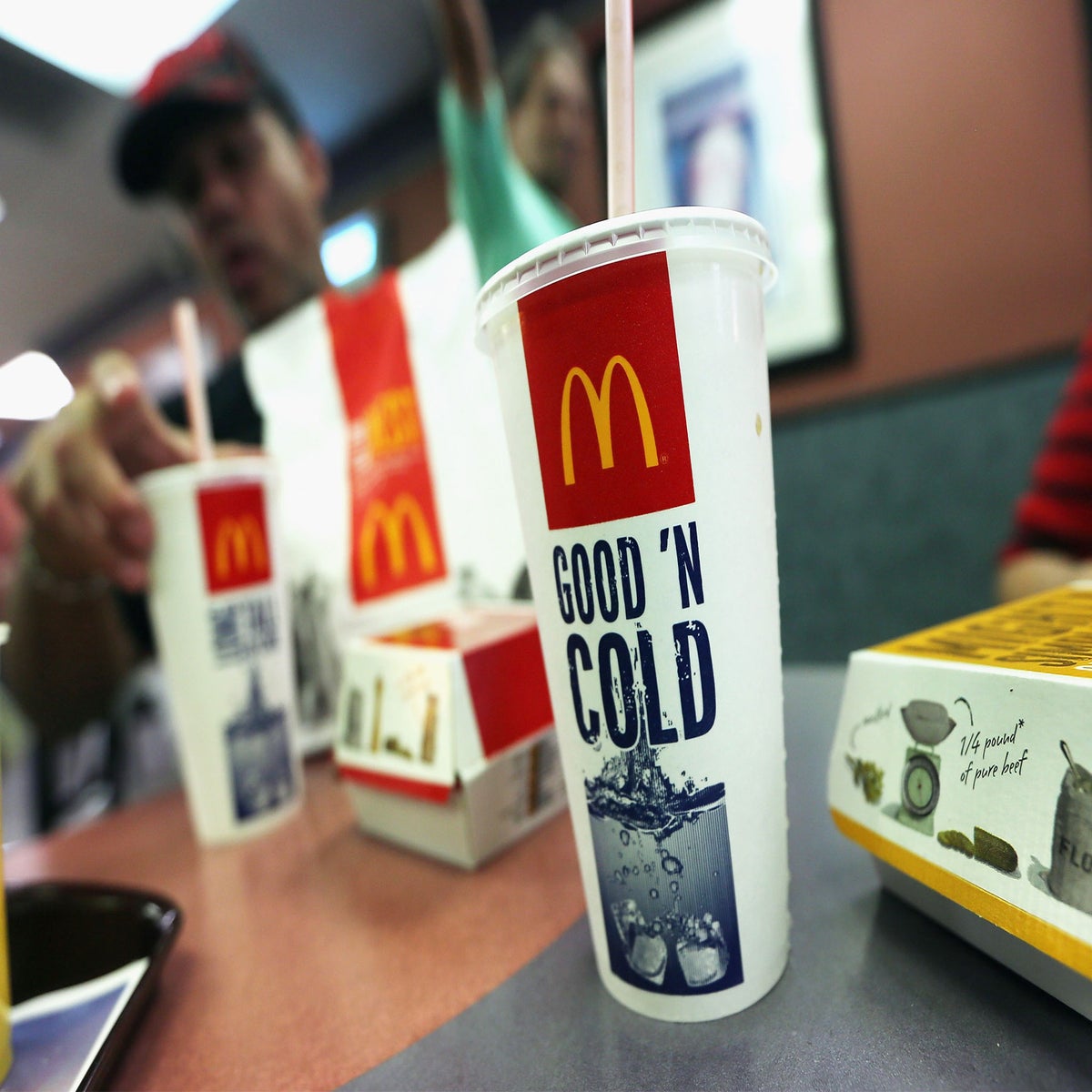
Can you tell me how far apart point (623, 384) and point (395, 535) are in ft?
1.44

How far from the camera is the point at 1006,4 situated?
0.97m

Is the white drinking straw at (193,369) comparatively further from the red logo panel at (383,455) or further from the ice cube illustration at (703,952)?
the ice cube illustration at (703,952)

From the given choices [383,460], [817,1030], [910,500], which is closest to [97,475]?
[383,460]

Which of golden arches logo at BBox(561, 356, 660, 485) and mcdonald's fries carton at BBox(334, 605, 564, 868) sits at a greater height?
golden arches logo at BBox(561, 356, 660, 485)

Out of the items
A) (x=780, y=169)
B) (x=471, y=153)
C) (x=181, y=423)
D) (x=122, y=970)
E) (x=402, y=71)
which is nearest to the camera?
(x=122, y=970)

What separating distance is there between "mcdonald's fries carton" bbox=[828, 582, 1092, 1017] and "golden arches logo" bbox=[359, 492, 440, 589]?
0.41m

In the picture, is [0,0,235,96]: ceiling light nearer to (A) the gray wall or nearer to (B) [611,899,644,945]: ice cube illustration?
(A) the gray wall

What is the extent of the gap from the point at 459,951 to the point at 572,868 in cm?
9

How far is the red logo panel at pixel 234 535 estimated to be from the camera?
534 millimetres

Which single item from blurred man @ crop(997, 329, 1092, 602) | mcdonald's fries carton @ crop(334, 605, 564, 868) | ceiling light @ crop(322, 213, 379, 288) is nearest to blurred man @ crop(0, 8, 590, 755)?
mcdonald's fries carton @ crop(334, 605, 564, 868)

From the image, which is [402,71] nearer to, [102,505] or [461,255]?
[461,255]

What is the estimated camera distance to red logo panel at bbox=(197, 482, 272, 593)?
1.75 feet

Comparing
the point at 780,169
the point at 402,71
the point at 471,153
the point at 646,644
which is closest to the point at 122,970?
the point at 646,644

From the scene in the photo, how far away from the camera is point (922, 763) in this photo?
0.28 metres
